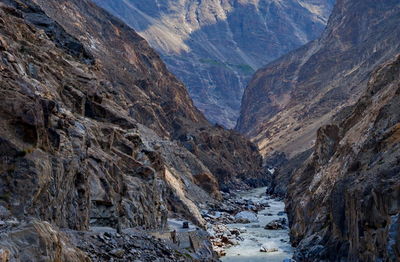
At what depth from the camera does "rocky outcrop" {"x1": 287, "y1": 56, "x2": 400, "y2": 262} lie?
26.0 meters

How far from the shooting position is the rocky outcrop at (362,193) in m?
26.0

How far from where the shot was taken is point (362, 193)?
94.3ft

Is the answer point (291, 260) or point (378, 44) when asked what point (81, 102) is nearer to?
point (291, 260)

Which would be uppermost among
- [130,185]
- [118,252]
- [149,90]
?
[149,90]

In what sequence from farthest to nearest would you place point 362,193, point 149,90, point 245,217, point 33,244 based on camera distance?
point 149,90 < point 245,217 < point 362,193 < point 33,244

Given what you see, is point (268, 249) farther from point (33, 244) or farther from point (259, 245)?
point (33, 244)

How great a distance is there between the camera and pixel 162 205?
38.8 meters

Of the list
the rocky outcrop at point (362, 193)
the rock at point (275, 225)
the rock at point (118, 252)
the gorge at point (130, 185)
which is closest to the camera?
the rock at point (118, 252)

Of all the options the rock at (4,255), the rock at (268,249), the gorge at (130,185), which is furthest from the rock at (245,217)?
the rock at (4,255)

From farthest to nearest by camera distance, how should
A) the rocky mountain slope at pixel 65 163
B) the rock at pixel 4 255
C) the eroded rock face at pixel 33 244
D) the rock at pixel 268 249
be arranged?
1. the rock at pixel 268 249
2. the rocky mountain slope at pixel 65 163
3. the eroded rock face at pixel 33 244
4. the rock at pixel 4 255

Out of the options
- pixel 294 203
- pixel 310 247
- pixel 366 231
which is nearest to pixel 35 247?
pixel 366 231

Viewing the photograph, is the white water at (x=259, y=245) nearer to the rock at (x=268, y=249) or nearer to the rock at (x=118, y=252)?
the rock at (x=268, y=249)

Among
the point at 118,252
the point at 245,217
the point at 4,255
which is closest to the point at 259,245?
the point at 245,217

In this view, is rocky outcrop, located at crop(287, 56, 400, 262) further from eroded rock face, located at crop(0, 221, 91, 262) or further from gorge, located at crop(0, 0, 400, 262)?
eroded rock face, located at crop(0, 221, 91, 262)
